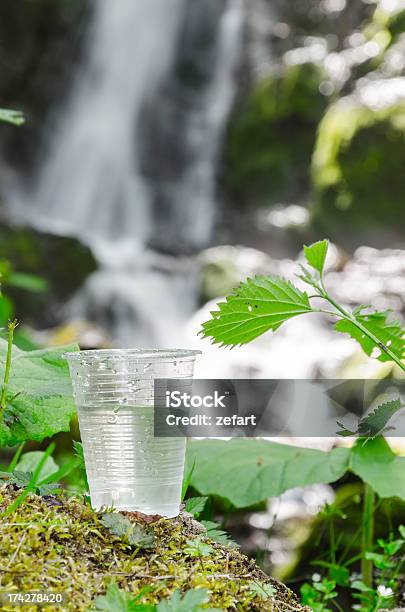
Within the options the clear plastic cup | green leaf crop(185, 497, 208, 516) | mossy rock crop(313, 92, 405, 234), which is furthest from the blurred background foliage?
the clear plastic cup

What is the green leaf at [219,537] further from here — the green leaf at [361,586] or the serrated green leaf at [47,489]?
the green leaf at [361,586]

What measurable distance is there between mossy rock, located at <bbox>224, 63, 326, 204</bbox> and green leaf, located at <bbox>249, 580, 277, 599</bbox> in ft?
37.9

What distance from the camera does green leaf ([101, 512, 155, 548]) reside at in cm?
114

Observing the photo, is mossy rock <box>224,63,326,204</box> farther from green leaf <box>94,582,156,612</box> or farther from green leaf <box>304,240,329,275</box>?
green leaf <box>94,582,156,612</box>

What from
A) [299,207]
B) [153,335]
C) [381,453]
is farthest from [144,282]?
[381,453]

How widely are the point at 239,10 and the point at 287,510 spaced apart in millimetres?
12237

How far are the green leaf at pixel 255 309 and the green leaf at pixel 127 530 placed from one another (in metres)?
0.35

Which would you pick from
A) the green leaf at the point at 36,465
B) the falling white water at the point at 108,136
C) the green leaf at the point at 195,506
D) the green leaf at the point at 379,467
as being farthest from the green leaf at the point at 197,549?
the falling white water at the point at 108,136

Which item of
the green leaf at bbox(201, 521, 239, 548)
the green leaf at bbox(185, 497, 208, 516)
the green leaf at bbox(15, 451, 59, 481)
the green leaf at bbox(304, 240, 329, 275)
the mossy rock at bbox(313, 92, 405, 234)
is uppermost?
the mossy rock at bbox(313, 92, 405, 234)

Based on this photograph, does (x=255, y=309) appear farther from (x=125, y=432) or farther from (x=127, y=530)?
(x=127, y=530)

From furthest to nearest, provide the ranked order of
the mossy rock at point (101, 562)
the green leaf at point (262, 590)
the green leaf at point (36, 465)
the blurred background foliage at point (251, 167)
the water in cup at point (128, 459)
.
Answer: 1. the blurred background foliage at point (251, 167)
2. the green leaf at point (36, 465)
3. the water in cup at point (128, 459)
4. the green leaf at point (262, 590)
5. the mossy rock at point (101, 562)

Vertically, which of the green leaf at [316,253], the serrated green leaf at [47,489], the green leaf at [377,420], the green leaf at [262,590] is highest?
the green leaf at [316,253]

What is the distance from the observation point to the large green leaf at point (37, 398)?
1.38 m

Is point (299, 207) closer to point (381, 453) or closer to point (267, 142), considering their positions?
point (267, 142)
